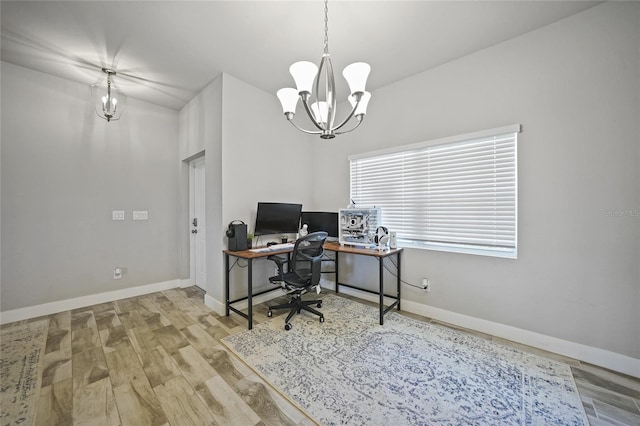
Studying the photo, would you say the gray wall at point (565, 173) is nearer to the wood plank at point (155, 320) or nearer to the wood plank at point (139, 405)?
the wood plank at point (139, 405)

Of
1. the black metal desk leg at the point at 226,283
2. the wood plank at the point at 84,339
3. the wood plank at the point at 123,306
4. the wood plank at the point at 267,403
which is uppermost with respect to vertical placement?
the black metal desk leg at the point at 226,283

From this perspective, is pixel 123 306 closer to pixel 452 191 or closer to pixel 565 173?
pixel 452 191

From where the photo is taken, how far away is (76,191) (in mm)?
3021

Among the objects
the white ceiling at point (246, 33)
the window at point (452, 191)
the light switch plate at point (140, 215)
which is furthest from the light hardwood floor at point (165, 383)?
the white ceiling at point (246, 33)

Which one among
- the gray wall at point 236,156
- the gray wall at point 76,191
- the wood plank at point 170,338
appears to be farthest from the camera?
the gray wall at point 236,156

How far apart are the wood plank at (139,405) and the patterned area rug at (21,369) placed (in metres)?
0.45

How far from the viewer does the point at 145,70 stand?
2.80 m

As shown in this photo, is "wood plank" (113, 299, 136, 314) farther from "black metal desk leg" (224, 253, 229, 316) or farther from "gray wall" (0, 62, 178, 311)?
"black metal desk leg" (224, 253, 229, 316)

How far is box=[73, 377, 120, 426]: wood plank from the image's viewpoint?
4.67ft

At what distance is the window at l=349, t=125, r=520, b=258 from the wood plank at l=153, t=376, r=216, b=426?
254cm

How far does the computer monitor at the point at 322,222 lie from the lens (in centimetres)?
343

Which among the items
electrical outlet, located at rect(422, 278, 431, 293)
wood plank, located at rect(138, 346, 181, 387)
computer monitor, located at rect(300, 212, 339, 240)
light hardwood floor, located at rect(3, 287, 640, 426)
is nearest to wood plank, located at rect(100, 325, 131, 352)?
light hardwood floor, located at rect(3, 287, 640, 426)

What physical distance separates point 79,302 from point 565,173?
5545mm

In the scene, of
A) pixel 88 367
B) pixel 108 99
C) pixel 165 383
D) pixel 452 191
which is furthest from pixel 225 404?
pixel 108 99
